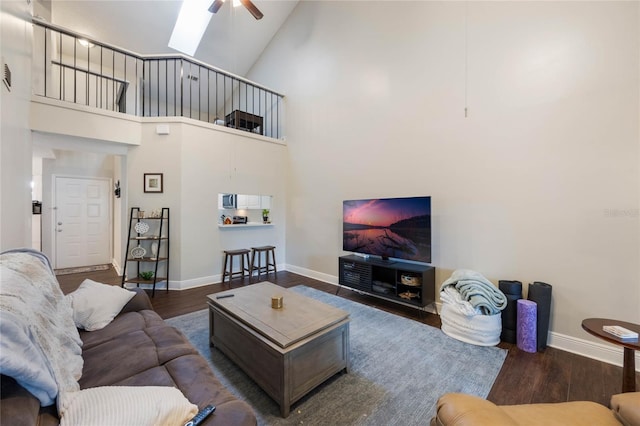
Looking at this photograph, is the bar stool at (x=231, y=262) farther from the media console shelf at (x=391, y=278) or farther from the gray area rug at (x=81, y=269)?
the gray area rug at (x=81, y=269)

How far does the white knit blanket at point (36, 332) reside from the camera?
79 cm

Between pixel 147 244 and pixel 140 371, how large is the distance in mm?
3337

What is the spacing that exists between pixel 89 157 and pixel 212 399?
6817mm

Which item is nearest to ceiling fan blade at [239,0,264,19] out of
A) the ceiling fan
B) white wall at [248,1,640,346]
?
the ceiling fan

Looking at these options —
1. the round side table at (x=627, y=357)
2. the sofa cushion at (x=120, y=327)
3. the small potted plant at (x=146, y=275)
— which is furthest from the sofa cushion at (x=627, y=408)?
the small potted plant at (x=146, y=275)

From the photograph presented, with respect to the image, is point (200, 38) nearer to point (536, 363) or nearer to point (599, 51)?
point (599, 51)

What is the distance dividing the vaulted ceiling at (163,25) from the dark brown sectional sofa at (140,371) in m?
5.60

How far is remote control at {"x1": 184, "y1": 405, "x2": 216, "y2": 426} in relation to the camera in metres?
0.96

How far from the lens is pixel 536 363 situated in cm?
215

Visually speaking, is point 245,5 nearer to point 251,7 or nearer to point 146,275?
point 251,7

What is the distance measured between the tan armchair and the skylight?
6.42 meters

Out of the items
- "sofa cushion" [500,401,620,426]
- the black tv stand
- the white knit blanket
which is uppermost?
the white knit blanket

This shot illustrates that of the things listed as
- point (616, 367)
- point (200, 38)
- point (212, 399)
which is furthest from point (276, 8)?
point (616, 367)

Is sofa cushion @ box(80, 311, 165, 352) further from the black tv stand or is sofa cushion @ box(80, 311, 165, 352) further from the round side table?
the round side table
